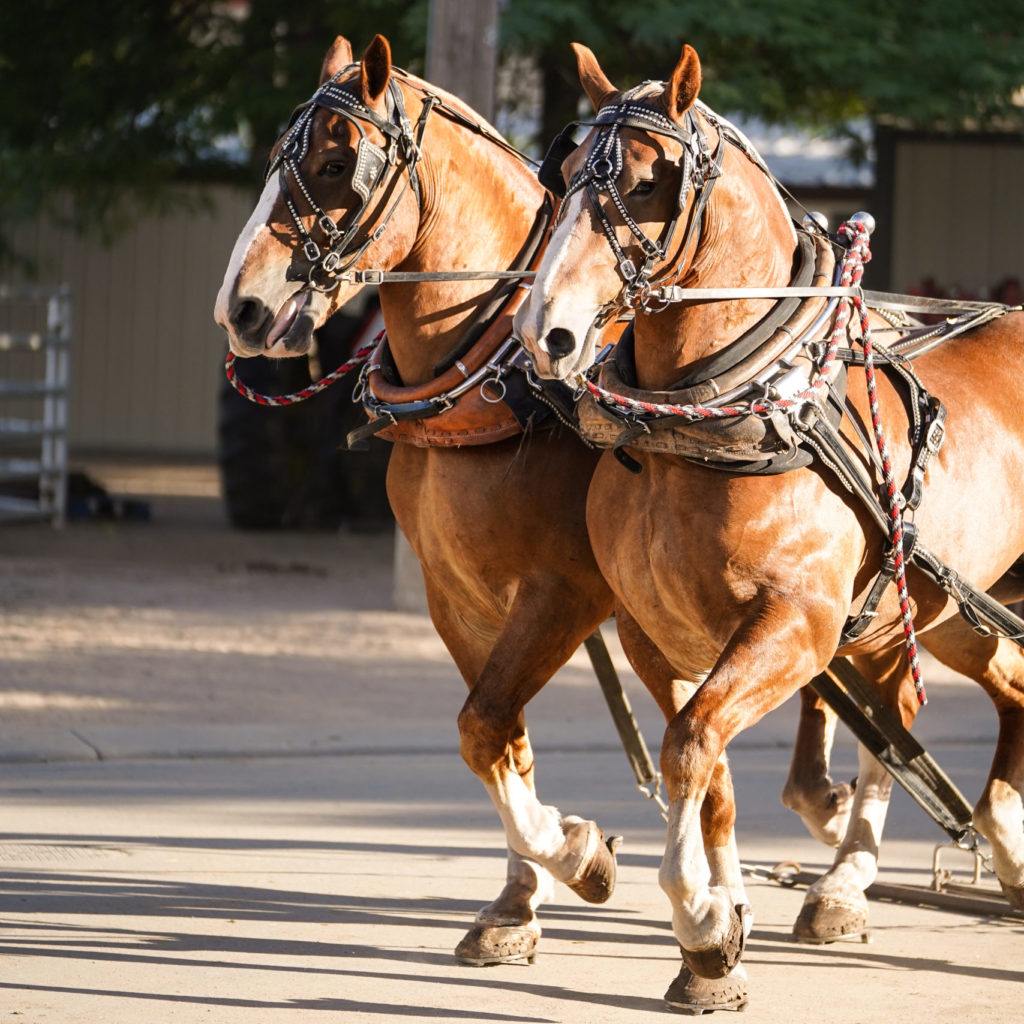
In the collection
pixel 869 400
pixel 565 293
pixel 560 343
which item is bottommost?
pixel 869 400

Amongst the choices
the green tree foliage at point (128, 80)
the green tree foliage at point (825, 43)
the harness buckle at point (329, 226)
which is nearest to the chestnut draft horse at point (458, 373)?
the harness buckle at point (329, 226)

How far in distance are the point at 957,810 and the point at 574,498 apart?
150 cm

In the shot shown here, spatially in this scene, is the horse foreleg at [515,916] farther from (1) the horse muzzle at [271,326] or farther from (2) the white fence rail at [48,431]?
(2) the white fence rail at [48,431]

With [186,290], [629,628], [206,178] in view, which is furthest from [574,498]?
[186,290]

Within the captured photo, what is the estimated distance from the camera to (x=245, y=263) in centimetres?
399

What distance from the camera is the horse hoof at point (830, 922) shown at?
15.6 ft

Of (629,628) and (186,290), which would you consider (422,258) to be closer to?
(629,628)

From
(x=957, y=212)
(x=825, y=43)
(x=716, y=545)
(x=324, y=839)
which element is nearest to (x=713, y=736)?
(x=716, y=545)

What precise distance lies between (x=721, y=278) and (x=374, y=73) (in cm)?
106

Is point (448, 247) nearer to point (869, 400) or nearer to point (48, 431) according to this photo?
point (869, 400)

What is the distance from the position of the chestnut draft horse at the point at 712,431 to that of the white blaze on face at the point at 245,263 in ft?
2.53

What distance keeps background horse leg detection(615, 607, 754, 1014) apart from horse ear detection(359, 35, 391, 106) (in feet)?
4.75

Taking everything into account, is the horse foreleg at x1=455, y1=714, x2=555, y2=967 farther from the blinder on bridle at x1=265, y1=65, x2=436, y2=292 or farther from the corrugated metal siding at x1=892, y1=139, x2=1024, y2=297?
the corrugated metal siding at x1=892, y1=139, x2=1024, y2=297

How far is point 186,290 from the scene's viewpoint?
22.7 meters
